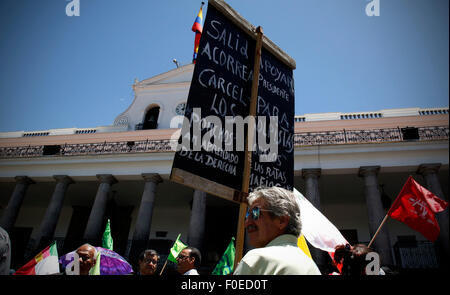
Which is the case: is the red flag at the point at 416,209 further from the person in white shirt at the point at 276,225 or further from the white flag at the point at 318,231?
the person in white shirt at the point at 276,225

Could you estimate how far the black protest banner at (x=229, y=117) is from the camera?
2.93m

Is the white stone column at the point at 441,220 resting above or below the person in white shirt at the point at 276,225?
above

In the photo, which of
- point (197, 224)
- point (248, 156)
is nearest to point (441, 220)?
Answer: point (197, 224)

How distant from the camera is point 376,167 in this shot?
14.8 meters

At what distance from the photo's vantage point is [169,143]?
59.3ft

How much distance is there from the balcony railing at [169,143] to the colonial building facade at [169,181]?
66 mm

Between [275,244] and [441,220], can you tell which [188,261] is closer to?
[275,244]

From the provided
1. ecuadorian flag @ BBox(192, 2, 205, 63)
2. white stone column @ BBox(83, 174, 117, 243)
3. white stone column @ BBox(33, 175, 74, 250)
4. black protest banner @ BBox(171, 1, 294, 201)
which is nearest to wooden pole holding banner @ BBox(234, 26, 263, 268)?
black protest banner @ BBox(171, 1, 294, 201)

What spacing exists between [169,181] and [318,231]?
52.1 ft

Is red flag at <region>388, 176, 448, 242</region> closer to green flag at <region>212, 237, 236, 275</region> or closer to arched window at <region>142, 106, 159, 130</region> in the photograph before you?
green flag at <region>212, 237, 236, 275</region>

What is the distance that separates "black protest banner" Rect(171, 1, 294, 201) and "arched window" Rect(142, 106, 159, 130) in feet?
65.0

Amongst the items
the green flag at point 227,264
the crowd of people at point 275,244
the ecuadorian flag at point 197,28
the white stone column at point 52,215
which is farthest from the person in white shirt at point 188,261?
the ecuadorian flag at point 197,28

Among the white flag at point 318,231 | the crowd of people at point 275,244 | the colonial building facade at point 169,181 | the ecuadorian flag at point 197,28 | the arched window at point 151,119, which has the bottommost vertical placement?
the crowd of people at point 275,244
